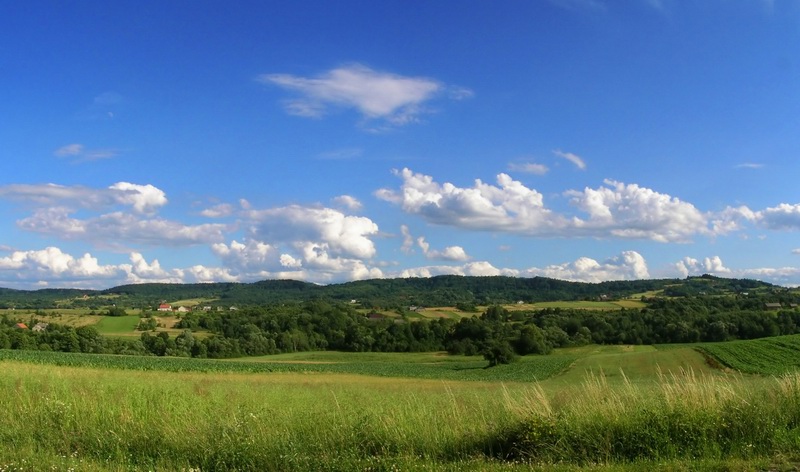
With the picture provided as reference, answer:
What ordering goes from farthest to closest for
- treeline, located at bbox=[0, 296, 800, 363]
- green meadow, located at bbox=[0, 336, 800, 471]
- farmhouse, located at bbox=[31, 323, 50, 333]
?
farmhouse, located at bbox=[31, 323, 50, 333], treeline, located at bbox=[0, 296, 800, 363], green meadow, located at bbox=[0, 336, 800, 471]

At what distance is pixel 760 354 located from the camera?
198ft

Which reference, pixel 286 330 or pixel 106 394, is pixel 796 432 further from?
pixel 286 330

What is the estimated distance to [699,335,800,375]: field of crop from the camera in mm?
53412

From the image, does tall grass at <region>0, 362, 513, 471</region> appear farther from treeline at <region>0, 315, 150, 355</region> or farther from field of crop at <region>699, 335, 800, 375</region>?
treeline at <region>0, 315, 150, 355</region>

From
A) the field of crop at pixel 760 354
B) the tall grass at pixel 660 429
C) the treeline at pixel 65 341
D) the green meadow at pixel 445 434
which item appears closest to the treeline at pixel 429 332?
the treeline at pixel 65 341

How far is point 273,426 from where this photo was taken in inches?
363

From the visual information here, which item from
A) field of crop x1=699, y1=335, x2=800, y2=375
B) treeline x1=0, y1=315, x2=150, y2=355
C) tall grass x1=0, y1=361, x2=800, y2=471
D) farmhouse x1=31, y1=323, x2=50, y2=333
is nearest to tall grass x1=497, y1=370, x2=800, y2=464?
tall grass x1=0, y1=361, x2=800, y2=471

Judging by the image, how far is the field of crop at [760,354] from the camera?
53.4m

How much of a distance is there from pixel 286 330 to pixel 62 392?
341ft

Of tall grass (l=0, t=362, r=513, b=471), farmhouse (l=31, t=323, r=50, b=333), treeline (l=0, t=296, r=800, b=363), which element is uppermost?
tall grass (l=0, t=362, r=513, b=471)

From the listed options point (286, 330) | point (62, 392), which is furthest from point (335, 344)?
point (62, 392)

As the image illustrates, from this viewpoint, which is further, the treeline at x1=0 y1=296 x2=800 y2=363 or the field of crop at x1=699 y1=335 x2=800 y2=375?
the treeline at x1=0 y1=296 x2=800 y2=363

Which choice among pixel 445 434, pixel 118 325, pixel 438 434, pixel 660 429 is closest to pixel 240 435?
pixel 438 434

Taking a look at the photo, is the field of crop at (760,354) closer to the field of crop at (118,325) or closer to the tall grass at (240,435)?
the tall grass at (240,435)
